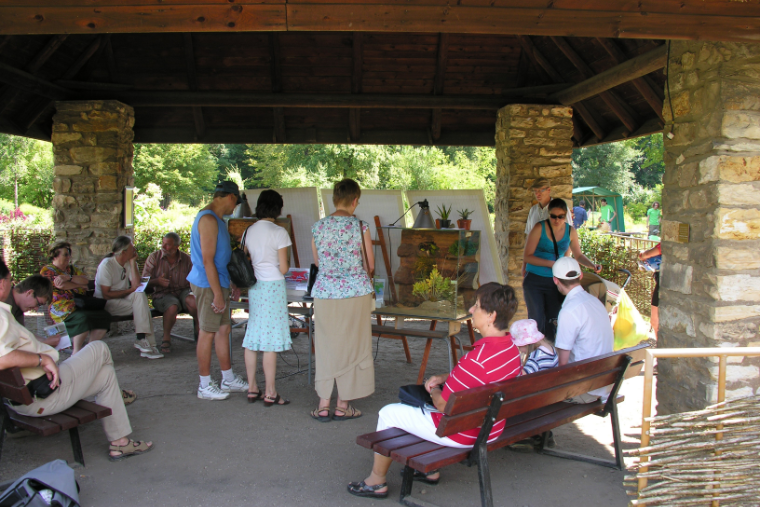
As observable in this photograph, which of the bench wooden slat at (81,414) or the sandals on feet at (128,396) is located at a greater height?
the bench wooden slat at (81,414)

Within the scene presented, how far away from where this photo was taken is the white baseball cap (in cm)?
332

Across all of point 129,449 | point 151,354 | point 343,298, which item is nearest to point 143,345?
point 151,354

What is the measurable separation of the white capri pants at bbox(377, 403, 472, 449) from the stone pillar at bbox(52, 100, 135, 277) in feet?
16.4

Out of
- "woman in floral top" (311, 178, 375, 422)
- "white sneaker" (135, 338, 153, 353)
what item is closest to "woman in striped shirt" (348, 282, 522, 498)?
"woman in floral top" (311, 178, 375, 422)

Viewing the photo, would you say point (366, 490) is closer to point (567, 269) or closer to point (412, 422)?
point (412, 422)

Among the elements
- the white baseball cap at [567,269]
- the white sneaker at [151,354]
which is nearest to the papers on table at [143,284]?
the white sneaker at [151,354]

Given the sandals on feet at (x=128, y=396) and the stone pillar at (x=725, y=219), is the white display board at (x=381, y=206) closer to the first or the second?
the sandals on feet at (x=128, y=396)

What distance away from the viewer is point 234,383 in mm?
4598

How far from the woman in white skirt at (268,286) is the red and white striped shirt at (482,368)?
1.90 m

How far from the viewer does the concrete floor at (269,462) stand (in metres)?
2.94

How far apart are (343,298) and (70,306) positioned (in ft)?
9.52

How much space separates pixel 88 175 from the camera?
259 inches

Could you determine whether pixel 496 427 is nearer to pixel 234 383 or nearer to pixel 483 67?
pixel 234 383

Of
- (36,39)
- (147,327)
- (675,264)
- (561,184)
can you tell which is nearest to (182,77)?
(36,39)
